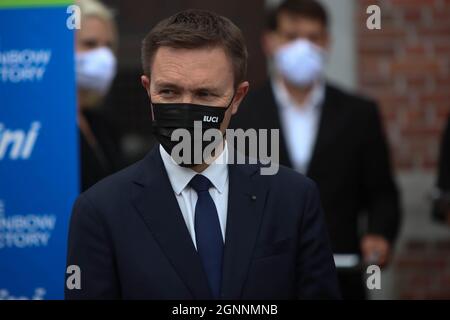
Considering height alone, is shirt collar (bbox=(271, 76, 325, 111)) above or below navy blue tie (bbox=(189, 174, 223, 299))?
above

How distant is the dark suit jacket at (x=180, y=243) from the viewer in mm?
2488

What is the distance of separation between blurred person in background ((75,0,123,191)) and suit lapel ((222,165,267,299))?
114 cm

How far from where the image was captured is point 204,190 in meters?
2.59

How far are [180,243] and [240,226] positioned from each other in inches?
6.8

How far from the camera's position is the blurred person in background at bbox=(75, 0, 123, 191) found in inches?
147

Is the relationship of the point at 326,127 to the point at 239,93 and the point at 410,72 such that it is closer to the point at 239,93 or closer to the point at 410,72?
the point at 239,93

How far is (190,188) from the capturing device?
260 cm

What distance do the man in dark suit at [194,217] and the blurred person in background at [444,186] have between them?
233 centimetres

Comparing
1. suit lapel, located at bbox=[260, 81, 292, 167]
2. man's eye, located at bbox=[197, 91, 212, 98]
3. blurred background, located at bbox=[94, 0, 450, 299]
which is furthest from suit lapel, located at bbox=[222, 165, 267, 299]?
blurred background, located at bbox=[94, 0, 450, 299]

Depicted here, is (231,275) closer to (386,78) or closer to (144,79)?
(144,79)

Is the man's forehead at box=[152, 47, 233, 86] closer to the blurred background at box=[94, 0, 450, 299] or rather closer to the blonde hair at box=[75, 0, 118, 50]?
the blonde hair at box=[75, 0, 118, 50]
